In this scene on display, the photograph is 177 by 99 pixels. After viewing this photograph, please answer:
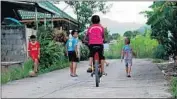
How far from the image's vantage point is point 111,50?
150 ft

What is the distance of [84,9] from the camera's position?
1690 inches

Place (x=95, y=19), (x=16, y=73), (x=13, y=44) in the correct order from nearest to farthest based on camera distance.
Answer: (x=95, y=19) → (x=16, y=73) → (x=13, y=44)

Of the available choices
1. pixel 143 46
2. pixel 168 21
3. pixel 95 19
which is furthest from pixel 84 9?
pixel 95 19

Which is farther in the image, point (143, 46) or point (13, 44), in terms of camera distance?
point (143, 46)

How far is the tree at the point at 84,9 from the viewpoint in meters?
42.6

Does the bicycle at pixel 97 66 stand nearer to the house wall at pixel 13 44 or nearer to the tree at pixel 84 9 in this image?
the house wall at pixel 13 44

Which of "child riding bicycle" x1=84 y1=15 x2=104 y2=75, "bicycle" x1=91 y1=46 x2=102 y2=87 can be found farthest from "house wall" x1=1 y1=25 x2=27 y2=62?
"bicycle" x1=91 y1=46 x2=102 y2=87

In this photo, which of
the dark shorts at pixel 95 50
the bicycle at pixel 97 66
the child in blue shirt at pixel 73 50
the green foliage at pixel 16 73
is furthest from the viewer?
the child in blue shirt at pixel 73 50

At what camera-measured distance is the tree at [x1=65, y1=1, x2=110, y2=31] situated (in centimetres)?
4262

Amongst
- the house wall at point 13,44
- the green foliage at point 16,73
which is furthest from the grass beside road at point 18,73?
the house wall at point 13,44

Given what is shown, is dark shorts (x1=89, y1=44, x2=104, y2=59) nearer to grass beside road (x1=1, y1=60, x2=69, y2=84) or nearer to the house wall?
grass beside road (x1=1, y1=60, x2=69, y2=84)

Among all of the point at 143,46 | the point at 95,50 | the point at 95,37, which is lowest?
the point at 143,46

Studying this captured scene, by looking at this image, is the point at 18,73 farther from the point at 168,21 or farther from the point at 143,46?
the point at 143,46

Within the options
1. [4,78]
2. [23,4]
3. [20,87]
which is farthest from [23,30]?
[20,87]
